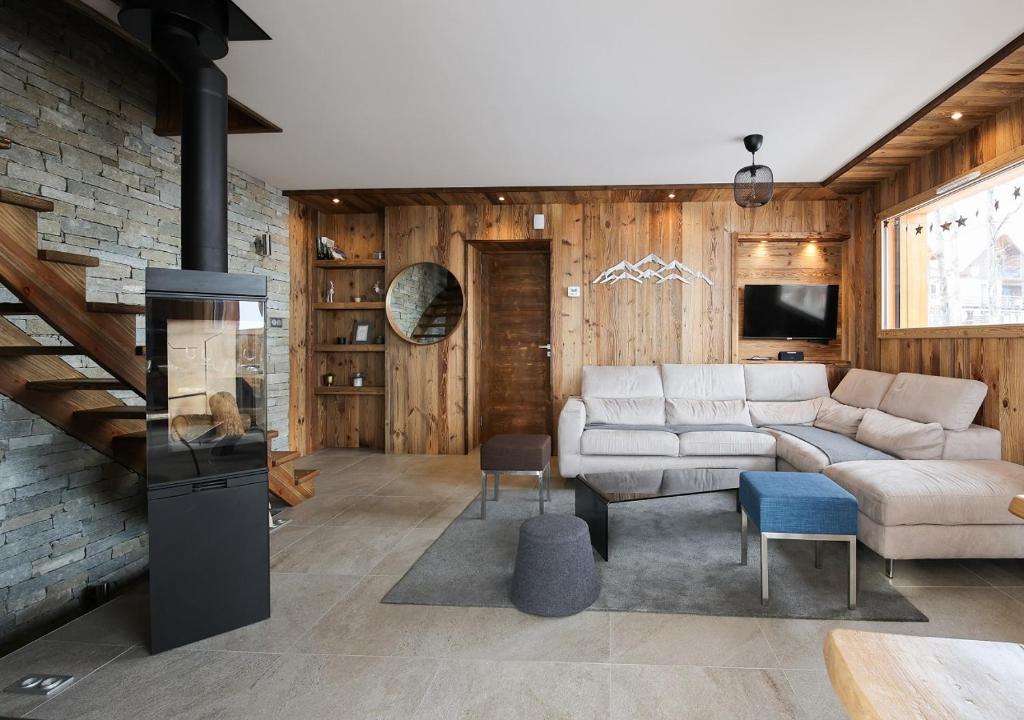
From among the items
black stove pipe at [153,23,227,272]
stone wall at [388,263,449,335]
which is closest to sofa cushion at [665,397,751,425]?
stone wall at [388,263,449,335]

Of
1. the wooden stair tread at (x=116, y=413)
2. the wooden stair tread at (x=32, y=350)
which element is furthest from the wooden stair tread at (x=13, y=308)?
the wooden stair tread at (x=116, y=413)

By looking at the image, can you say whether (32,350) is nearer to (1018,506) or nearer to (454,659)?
(454,659)

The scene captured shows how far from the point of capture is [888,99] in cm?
294

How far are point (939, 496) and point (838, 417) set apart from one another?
64.6 inches

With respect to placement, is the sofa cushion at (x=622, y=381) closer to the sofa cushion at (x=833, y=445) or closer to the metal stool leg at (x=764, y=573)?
the sofa cushion at (x=833, y=445)

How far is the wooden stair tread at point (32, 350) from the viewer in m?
2.06

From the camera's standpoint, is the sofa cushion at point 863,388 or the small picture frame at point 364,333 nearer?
the sofa cushion at point 863,388

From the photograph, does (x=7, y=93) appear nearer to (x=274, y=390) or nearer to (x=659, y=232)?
(x=274, y=390)

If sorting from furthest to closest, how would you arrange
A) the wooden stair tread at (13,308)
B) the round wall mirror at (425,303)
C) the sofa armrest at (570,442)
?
the round wall mirror at (425,303)
the sofa armrest at (570,442)
the wooden stair tread at (13,308)

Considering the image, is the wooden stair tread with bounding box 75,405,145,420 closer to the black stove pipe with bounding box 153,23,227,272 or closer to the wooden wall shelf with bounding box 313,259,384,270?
the black stove pipe with bounding box 153,23,227,272

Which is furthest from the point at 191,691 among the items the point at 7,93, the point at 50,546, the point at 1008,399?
the point at 1008,399

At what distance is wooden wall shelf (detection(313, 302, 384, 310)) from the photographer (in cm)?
525

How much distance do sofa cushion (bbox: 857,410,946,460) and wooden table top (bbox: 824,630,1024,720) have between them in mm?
2748

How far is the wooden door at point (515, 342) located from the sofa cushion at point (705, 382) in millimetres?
1501
